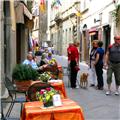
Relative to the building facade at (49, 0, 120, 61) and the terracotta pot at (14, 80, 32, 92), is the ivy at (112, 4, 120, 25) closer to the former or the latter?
the building facade at (49, 0, 120, 61)

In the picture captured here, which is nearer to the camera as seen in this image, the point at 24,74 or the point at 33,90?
the point at 33,90

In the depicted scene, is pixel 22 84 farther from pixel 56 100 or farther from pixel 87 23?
pixel 87 23

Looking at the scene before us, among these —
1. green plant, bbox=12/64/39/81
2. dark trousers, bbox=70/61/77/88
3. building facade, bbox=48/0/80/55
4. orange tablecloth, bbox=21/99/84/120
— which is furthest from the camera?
building facade, bbox=48/0/80/55

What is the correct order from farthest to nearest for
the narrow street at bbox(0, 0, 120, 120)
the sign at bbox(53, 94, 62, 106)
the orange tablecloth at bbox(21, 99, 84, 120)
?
the narrow street at bbox(0, 0, 120, 120) < the sign at bbox(53, 94, 62, 106) < the orange tablecloth at bbox(21, 99, 84, 120)

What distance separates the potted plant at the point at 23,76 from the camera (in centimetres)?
1212

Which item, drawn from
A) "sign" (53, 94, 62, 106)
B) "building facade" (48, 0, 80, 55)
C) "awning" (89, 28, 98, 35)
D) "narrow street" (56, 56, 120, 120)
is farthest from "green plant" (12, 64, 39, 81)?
"building facade" (48, 0, 80, 55)

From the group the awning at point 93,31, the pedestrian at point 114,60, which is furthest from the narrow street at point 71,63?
the awning at point 93,31

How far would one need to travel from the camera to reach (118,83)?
590 inches

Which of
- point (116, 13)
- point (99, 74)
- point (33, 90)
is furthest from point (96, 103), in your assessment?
point (116, 13)

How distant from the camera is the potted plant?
1212cm

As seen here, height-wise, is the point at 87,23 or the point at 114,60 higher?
the point at 87,23

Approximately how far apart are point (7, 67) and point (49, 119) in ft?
29.2

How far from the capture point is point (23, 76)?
12.7 metres

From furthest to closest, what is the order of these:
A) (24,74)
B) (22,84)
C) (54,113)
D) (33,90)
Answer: (24,74) → (22,84) → (33,90) → (54,113)
